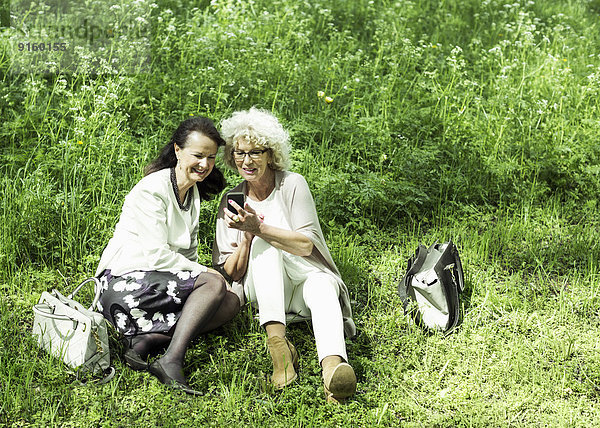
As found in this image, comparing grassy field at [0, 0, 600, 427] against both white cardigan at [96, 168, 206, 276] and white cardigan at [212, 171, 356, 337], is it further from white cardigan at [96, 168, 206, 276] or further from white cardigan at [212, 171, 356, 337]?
white cardigan at [96, 168, 206, 276]

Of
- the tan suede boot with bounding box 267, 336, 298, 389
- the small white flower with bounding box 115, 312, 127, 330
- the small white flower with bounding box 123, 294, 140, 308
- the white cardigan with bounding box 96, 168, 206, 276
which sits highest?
the white cardigan with bounding box 96, 168, 206, 276

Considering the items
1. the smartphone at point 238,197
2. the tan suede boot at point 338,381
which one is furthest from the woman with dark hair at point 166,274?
the tan suede boot at point 338,381

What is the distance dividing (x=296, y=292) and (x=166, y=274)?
0.79 meters

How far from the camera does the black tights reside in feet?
12.0

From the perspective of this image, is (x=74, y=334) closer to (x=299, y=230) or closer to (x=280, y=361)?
(x=280, y=361)

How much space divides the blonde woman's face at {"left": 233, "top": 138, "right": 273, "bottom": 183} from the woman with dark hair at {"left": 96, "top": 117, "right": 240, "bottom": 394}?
0.13 metres

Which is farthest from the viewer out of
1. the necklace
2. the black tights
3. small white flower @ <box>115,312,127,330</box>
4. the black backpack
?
the black backpack

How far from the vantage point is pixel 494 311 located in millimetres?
4566

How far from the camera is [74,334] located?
11.8ft

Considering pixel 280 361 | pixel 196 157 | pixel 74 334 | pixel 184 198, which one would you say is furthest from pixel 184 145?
pixel 280 361

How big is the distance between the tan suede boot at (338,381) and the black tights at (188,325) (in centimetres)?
72

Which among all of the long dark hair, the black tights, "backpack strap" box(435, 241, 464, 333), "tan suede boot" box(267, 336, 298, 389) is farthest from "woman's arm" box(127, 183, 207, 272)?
"backpack strap" box(435, 241, 464, 333)

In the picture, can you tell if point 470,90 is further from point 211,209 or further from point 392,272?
point 211,209

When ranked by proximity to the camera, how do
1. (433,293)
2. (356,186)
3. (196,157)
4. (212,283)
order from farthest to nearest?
1. (356,186)
2. (433,293)
3. (196,157)
4. (212,283)
